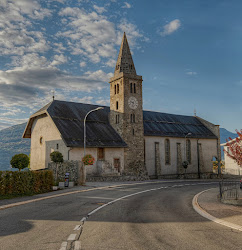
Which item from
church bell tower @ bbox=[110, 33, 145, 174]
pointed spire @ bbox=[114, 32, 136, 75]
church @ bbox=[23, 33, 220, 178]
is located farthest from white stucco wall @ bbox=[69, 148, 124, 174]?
pointed spire @ bbox=[114, 32, 136, 75]

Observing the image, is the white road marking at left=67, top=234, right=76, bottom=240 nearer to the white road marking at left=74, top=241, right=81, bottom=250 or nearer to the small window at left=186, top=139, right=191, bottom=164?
the white road marking at left=74, top=241, right=81, bottom=250

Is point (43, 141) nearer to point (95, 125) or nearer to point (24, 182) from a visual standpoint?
point (95, 125)

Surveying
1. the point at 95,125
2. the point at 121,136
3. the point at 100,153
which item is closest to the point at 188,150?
the point at 121,136

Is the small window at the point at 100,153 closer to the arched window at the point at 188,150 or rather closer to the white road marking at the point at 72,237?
the arched window at the point at 188,150

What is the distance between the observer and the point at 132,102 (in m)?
42.2

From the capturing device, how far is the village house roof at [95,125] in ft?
117

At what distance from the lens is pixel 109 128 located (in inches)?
1635

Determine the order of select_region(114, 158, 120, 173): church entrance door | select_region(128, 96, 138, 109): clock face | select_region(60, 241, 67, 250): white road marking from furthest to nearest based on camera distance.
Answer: select_region(128, 96, 138, 109): clock face
select_region(114, 158, 120, 173): church entrance door
select_region(60, 241, 67, 250): white road marking

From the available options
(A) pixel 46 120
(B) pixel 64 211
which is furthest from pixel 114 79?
(B) pixel 64 211

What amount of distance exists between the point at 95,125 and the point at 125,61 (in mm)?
11731

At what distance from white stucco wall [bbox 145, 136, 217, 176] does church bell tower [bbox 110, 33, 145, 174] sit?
9.89 feet

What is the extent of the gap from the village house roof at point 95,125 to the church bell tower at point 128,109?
1.59m

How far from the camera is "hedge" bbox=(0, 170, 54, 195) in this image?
17922 millimetres

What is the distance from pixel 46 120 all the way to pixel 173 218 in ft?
103
